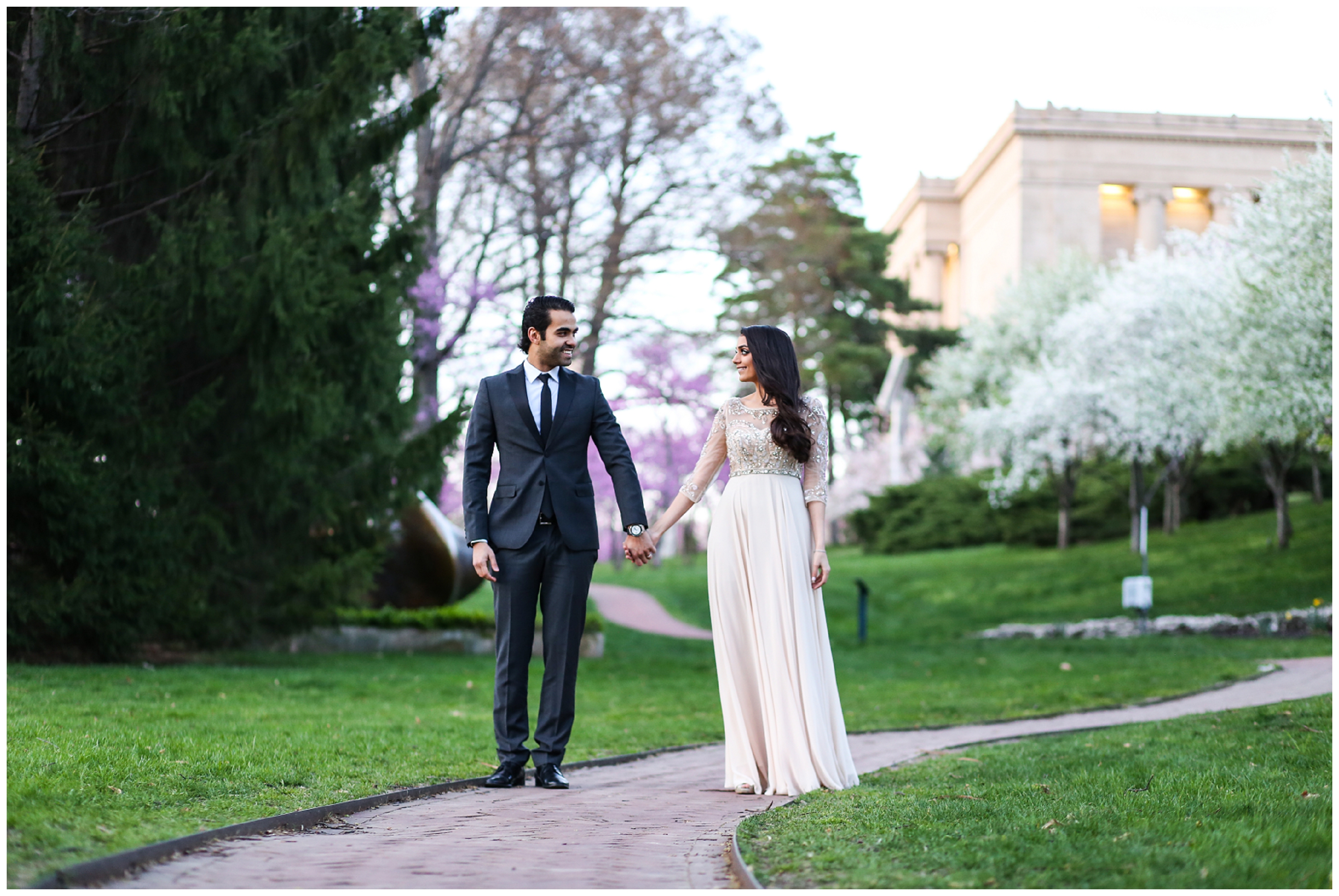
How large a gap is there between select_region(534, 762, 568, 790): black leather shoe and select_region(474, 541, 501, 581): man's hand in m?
0.91

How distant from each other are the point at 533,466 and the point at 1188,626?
1788 cm

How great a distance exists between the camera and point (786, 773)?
5.96m

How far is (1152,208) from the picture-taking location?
5838 cm

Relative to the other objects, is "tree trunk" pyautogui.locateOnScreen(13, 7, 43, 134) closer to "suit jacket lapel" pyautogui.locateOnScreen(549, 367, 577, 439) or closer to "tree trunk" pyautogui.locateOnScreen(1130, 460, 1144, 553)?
"suit jacket lapel" pyautogui.locateOnScreen(549, 367, 577, 439)

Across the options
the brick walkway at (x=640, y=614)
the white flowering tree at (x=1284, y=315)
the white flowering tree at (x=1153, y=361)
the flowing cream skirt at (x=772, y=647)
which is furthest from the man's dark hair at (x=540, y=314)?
the white flowering tree at (x=1153, y=361)

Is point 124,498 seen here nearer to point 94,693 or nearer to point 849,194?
point 94,693

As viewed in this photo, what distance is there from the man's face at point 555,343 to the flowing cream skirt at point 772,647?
1051 millimetres

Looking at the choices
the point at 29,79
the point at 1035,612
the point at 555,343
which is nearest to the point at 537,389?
the point at 555,343

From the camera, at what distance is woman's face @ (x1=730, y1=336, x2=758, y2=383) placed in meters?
6.30

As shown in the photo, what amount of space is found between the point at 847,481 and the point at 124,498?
44.9 metres

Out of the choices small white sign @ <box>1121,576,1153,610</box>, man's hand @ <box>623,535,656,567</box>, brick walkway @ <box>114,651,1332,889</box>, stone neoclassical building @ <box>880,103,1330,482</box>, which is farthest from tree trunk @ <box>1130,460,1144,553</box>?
man's hand @ <box>623,535,656,567</box>

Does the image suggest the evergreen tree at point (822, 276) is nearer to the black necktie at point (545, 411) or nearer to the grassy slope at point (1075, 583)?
the black necktie at point (545, 411)

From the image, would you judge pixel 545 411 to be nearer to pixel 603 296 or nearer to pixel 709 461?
pixel 709 461

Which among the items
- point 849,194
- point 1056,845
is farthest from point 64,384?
point 849,194
